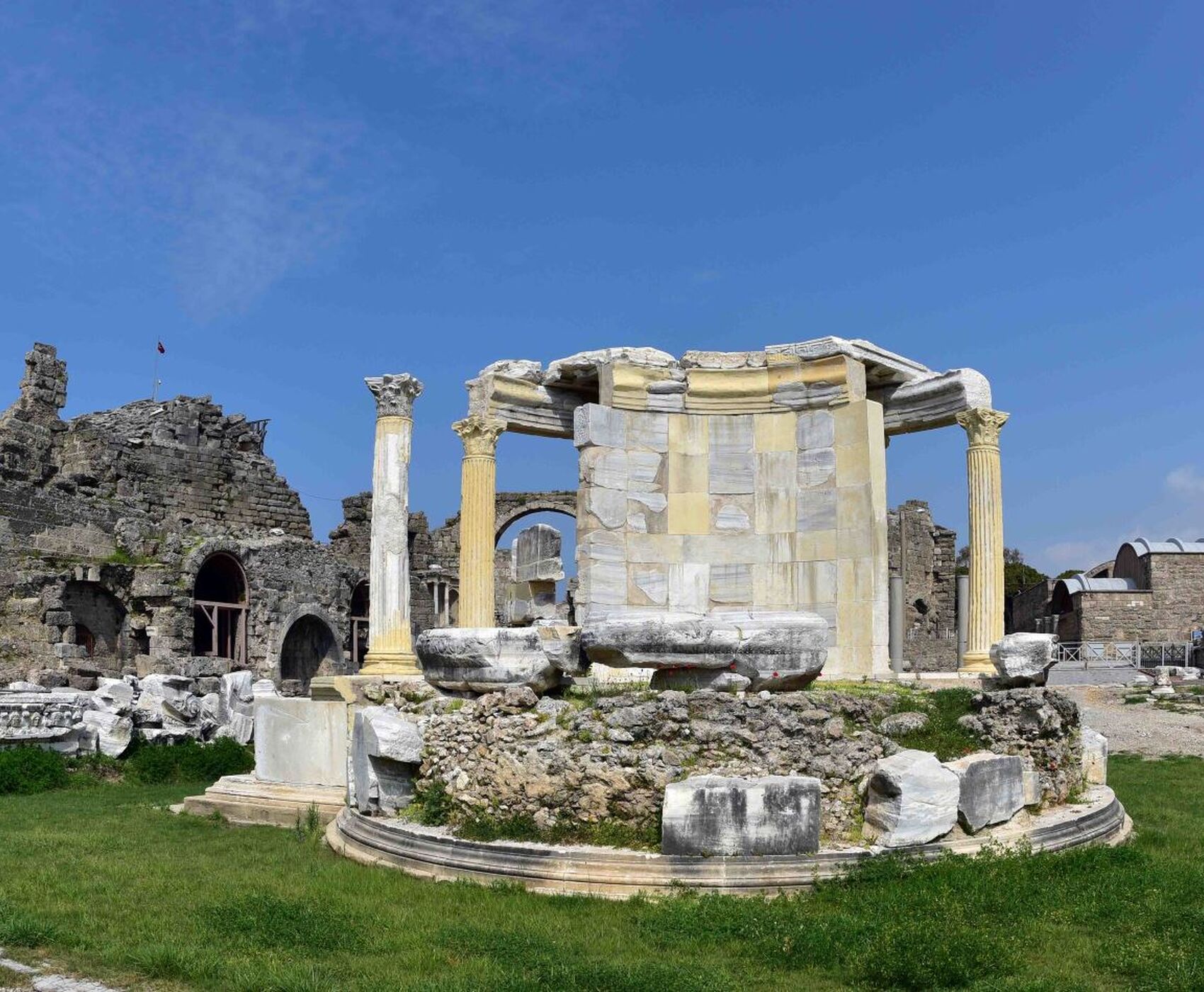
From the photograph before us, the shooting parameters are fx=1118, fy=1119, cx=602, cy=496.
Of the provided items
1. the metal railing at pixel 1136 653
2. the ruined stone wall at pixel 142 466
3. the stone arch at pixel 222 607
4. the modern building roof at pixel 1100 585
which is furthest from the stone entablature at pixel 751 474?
the modern building roof at pixel 1100 585

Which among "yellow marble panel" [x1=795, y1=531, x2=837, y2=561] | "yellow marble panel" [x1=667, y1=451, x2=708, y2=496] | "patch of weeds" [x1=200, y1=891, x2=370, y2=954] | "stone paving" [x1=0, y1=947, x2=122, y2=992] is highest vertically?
"yellow marble panel" [x1=667, y1=451, x2=708, y2=496]

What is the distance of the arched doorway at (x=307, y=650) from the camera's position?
28.5 metres

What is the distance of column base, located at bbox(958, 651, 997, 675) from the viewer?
40.8 ft

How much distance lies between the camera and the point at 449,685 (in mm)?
9328

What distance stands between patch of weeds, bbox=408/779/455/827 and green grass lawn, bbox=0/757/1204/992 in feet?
1.91

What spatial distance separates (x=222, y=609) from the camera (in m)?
27.1

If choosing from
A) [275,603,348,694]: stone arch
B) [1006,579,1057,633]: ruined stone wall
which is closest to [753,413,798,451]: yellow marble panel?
[275,603,348,694]: stone arch

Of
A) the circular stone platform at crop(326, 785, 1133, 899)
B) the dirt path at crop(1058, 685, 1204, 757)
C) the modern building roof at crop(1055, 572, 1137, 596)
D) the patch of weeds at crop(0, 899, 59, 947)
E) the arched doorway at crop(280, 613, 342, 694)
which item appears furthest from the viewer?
the modern building roof at crop(1055, 572, 1137, 596)

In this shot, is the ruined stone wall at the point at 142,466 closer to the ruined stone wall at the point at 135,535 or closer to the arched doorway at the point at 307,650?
the ruined stone wall at the point at 135,535

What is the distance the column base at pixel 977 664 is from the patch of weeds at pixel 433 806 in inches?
262

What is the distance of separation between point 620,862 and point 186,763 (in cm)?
952

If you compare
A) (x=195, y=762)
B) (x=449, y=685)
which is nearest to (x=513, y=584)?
(x=449, y=685)

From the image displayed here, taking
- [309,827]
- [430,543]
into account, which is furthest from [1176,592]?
[309,827]

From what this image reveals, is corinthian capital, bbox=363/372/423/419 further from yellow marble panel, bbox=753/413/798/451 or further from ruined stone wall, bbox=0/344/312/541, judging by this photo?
ruined stone wall, bbox=0/344/312/541
